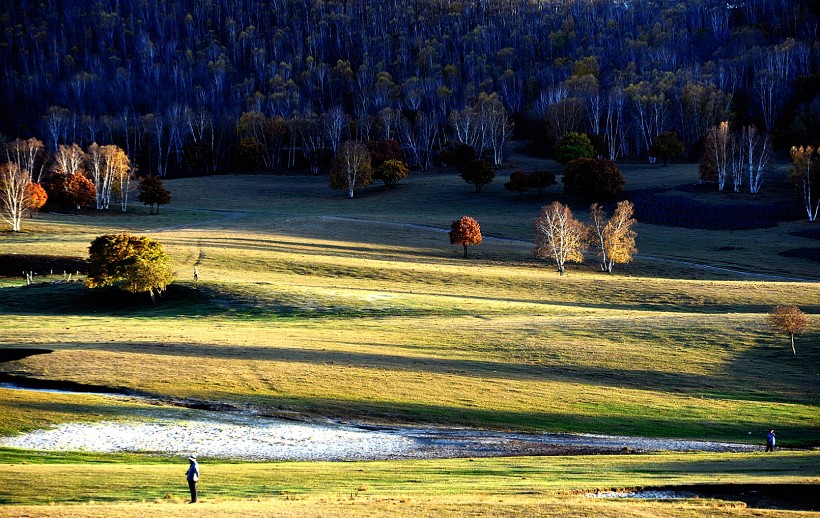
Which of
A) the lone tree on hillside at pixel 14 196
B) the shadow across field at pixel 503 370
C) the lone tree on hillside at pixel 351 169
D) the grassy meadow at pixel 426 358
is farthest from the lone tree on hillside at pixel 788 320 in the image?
the lone tree on hillside at pixel 351 169

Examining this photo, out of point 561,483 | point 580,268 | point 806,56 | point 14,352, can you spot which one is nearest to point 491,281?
point 580,268

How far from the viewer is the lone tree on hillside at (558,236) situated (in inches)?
3479

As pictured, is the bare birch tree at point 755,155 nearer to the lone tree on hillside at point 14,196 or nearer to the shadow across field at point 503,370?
the shadow across field at point 503,370

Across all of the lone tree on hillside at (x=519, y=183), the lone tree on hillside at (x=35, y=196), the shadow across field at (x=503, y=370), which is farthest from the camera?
the lone tree on hillside at (x=519, y=183)

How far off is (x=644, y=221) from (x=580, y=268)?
33501 mm

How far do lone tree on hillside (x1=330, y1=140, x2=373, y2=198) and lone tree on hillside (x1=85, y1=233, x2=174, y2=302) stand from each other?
76.8 meters

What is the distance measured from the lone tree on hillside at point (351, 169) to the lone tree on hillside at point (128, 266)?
252ft

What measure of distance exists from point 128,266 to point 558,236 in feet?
146

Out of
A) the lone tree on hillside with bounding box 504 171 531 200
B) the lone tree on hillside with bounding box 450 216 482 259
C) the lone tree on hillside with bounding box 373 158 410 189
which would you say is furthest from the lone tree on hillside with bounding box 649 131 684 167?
the lone tree on hillside with bounding box 450 216 482 259

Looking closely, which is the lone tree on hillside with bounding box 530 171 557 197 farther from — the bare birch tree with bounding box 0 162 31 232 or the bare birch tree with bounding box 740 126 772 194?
the bare birch tree with bounding box 0 162 31 232

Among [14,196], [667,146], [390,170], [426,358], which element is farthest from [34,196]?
[667,146]

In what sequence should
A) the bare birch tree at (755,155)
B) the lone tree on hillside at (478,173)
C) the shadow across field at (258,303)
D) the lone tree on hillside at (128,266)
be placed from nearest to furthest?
the shadow across field at (258,303), the lone tree on hillside at (128,266), the bare birch tree at (755,155), the lone tree on hillside at (478,173)

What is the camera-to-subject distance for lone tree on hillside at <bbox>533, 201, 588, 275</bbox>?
88.4 metres

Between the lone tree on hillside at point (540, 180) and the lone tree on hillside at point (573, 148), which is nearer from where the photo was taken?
the lone tree on hillside at point (540, 180)
